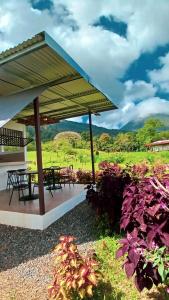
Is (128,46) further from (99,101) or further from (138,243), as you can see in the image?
(138,243)

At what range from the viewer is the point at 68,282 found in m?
3.45

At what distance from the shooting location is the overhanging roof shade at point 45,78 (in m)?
5.31

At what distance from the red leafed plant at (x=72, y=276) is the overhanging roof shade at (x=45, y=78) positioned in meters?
3.83

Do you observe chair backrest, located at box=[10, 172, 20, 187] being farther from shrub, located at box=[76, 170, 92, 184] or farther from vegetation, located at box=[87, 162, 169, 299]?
vegetation, located at box=[87, 162, 169, 299]

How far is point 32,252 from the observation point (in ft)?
18.7

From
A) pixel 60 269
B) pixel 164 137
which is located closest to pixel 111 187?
pixel 60 269

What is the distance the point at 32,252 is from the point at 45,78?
4.44 m

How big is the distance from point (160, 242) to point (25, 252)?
12.8 feet

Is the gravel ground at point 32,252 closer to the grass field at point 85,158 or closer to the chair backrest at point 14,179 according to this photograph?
the chair backrest at point 14,179

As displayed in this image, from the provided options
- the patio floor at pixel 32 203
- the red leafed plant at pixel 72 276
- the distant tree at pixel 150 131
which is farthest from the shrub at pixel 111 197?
the distant tree at pixel 150 131

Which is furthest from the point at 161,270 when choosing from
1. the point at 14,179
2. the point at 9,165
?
the point at 9,165

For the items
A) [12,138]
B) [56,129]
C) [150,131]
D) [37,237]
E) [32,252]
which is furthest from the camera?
[150,131]

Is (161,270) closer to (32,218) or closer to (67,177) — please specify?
(32,218)

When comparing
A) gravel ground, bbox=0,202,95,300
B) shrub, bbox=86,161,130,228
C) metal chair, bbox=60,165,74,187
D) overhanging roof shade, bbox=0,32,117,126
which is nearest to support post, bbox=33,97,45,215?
overhanging roof shade, bbox=0,32,117,126
